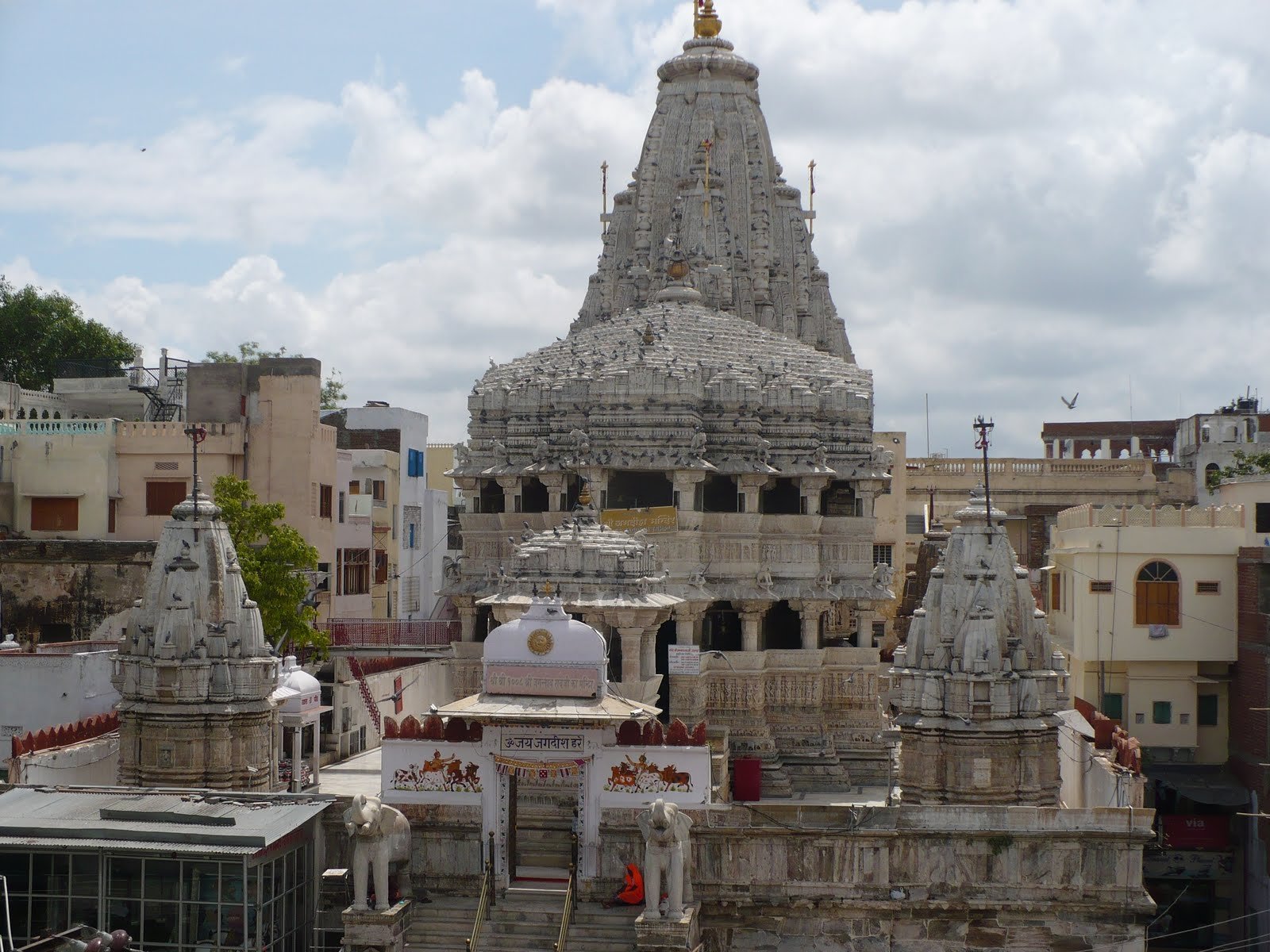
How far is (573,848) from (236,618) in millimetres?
Result: 7986

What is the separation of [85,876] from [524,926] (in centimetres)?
691

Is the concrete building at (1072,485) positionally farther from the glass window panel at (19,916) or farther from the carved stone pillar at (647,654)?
the glass window panel at (19,916)

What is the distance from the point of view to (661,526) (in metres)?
41.8

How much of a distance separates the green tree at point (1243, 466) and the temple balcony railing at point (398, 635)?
26314 mm

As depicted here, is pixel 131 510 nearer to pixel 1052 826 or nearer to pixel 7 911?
pixel 7 911

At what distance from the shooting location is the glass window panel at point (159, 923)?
28422 millimetres

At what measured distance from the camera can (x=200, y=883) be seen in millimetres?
28266

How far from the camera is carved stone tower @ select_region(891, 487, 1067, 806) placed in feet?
104

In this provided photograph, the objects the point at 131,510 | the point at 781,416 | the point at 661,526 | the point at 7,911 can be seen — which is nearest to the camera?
the point at 7,911

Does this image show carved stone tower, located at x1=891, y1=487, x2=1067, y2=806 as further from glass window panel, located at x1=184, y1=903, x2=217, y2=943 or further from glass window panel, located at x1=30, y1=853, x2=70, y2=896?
glass window panel, located at x1=30, y1=853, x2=70, y2=896

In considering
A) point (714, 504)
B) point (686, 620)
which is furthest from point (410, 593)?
point (686, 620)

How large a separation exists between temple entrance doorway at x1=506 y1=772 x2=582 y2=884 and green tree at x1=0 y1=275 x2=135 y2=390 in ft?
154

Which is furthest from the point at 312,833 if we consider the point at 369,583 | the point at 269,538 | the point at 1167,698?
the point at 369,583

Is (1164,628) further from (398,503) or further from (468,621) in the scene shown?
(398,503)
